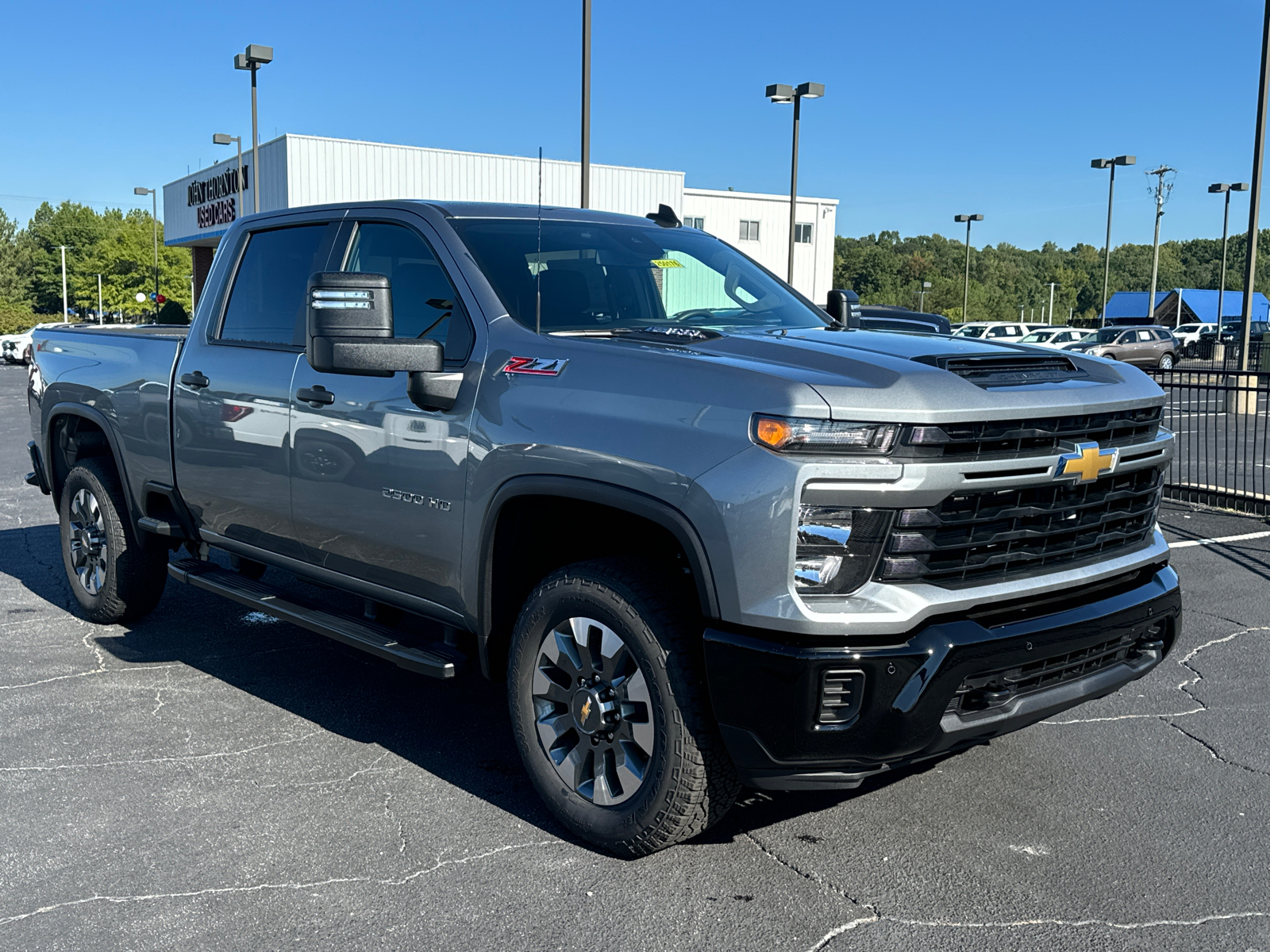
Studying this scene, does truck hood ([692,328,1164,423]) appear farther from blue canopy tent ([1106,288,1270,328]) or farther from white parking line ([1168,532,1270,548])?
blue canopy tent ([1106,288,1270,328])

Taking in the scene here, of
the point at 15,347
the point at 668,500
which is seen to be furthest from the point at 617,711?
the point at 15,347

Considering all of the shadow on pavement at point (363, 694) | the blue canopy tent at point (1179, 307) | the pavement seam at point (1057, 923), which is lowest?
the shadow on pavement at point (363, 694)

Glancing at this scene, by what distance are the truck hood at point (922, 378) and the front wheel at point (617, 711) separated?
77 cm

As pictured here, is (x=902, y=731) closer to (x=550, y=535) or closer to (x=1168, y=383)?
(x=550, y=535)

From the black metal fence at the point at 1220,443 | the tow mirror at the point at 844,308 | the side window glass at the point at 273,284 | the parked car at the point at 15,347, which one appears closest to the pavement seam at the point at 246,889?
the side window glass at the point at 273,284

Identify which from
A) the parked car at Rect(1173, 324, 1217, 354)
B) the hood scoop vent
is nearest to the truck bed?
the hood scoop vent

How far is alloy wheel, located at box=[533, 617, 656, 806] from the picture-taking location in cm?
353

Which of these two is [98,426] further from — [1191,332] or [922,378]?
[1191,332]

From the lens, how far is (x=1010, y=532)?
130 inches

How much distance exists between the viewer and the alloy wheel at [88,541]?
6.23 metres

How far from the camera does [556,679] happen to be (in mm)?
3789

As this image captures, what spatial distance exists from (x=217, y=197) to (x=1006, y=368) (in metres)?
43.7

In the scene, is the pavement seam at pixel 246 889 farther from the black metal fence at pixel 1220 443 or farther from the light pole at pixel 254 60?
the light pole at pixel 254 60

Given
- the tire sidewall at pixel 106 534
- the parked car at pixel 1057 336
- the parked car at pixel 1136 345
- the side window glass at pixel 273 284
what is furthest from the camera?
the parked car at pixel 1057 336
